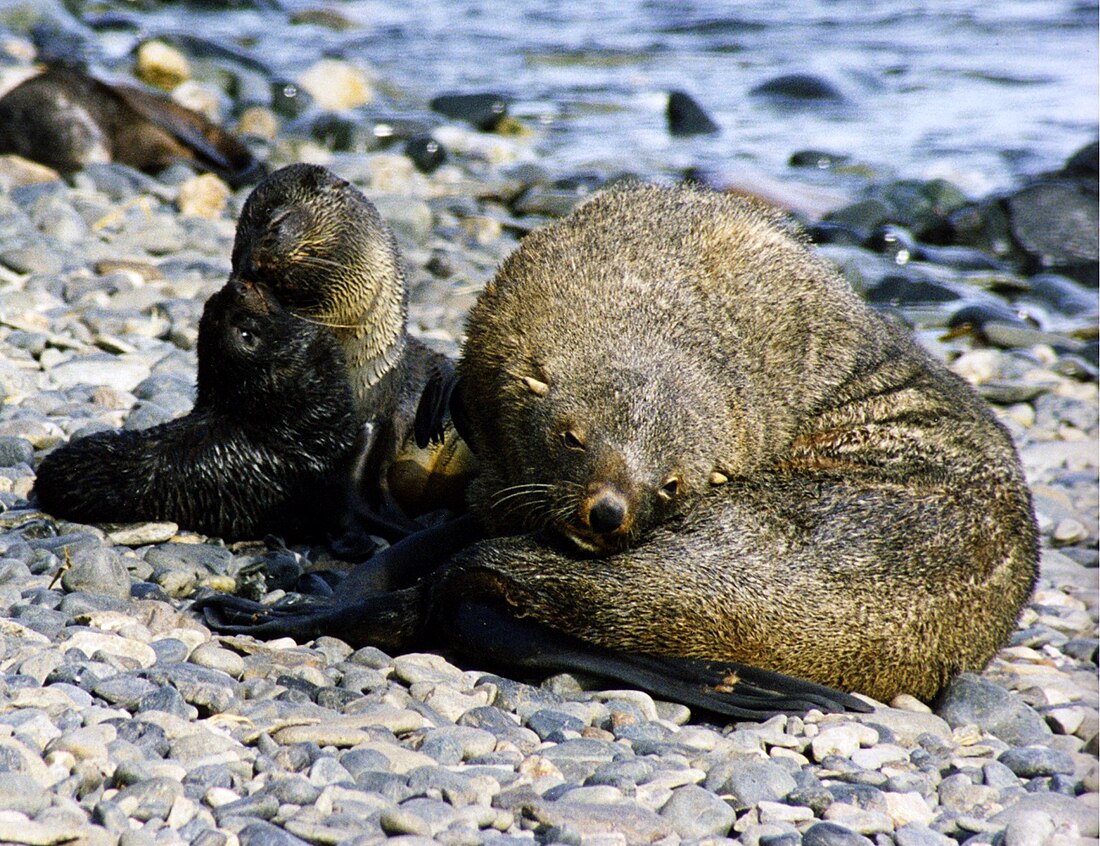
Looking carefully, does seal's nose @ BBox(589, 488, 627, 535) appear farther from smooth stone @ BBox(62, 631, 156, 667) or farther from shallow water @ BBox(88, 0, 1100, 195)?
shallow water @ BBox(88, 0, 1100, 195)

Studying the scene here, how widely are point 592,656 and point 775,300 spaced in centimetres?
157

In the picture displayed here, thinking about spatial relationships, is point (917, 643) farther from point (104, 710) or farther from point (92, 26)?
point (92, 26)

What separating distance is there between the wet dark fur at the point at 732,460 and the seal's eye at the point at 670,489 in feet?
0.12

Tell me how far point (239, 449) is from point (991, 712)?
3.10 metres

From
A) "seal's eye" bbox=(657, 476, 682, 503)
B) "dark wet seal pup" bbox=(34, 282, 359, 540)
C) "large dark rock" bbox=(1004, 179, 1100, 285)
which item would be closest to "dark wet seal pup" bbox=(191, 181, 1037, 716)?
"seal's eye" bbox=(657, 476, 682, 503)

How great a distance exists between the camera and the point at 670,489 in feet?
16.2

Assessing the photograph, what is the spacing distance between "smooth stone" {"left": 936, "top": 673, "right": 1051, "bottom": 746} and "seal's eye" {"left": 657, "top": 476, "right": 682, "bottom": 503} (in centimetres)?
124

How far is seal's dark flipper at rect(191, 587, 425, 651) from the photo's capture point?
489 cm

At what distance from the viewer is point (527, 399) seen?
16.6 feet

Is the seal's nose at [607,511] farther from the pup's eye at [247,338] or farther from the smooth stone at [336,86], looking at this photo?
the smooth stone at [336,86]

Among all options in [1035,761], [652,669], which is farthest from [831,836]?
[1035,761]

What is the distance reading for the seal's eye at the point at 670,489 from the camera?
486 cm

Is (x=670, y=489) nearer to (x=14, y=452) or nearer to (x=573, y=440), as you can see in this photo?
Answer: (x=573, y=440)

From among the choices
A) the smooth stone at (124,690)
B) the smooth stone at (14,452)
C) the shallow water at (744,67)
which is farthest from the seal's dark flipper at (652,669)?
the shallow water at (744,67)
